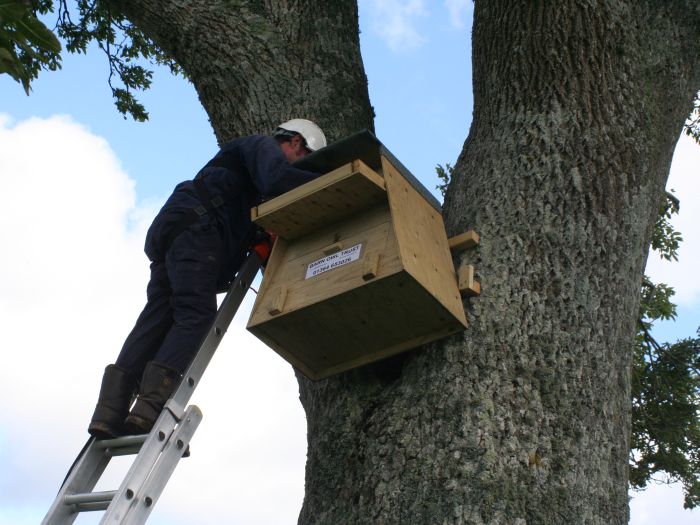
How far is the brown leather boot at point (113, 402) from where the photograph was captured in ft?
10.3

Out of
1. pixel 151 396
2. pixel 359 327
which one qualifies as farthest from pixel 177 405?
pixel 359 327

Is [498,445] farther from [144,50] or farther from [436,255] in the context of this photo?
[144,50]

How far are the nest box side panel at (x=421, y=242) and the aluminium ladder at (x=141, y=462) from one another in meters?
0.92

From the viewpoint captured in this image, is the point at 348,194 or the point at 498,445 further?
the point at 348,194

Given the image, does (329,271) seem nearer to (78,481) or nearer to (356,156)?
(356,156)

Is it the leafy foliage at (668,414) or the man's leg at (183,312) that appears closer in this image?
the man's leg at (183,312)

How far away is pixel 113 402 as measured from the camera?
3205 mm

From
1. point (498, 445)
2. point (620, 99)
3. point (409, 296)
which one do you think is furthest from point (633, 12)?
point (498, 445)

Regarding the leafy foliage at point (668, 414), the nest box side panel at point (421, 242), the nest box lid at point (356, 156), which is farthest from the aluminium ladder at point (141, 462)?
the leafy foliage at point (668, 414)

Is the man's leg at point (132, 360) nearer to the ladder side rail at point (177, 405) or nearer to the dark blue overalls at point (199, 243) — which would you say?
the dark blue overalls at point (199, 243)

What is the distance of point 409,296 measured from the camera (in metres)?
2.73

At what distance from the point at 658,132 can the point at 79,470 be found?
267cm

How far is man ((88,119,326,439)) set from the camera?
311 cm

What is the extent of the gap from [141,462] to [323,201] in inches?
43.2
